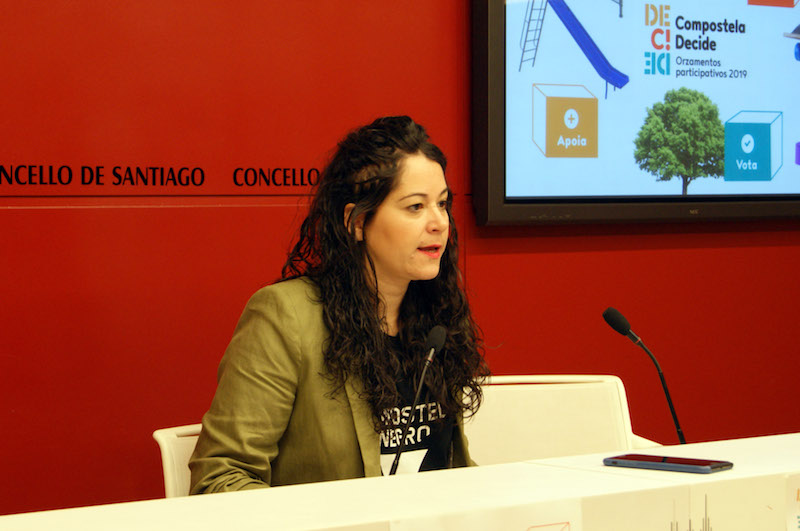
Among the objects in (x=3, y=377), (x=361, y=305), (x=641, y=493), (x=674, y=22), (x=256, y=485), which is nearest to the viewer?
(x=641, y=493)

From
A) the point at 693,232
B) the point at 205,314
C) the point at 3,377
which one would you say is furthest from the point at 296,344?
the point at 693,232

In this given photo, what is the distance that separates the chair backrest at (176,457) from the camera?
1753 millimetres

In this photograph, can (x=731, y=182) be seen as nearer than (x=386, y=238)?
No

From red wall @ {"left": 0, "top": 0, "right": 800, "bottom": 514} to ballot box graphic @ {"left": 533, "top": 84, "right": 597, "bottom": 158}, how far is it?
25 cm

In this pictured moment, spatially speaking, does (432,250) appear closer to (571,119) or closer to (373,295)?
(373,295)

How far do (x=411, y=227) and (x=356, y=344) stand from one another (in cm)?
29

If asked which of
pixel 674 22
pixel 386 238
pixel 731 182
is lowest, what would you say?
pixel 386 238

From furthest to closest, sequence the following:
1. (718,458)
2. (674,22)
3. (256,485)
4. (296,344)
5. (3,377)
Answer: (674,22) < (3,377) < (296,344) < (256,485) < (718,458)

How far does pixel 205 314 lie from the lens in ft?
8.39

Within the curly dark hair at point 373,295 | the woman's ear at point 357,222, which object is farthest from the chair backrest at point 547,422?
the woman's ear at point 357,222

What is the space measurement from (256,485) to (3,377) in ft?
3.61

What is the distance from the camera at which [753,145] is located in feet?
10.2

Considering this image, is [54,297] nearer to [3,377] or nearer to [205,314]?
[3,377]

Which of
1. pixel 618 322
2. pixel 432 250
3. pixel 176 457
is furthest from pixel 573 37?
pixel 176 457
